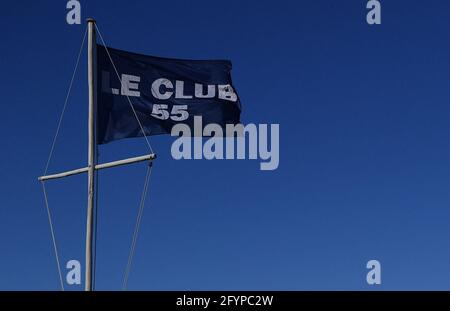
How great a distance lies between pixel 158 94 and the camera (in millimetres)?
35969

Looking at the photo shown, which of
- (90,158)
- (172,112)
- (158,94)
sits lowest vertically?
(90,158)

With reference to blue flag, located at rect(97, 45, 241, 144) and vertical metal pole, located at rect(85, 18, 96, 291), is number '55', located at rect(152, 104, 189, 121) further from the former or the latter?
vertical metal pole, located at rect(85, 18, 96, 291)

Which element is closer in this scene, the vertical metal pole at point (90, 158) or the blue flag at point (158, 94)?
the vertical metal pole at point (90, 158)

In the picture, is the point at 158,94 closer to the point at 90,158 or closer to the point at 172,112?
the point at 172,112

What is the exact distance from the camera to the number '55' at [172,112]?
3544cm

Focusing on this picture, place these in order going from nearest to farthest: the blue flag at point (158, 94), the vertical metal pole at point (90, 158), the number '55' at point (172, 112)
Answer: the vertical metal pole at point (90, 158)
the blue flag at point (158, 94)
the number '55' at point (172, 112)

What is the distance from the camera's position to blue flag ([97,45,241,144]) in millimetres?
34500

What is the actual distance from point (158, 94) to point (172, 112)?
0.80 metres

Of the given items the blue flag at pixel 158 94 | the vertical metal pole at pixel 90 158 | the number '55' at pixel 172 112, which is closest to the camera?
the vertical metal pole at pixel 90 158

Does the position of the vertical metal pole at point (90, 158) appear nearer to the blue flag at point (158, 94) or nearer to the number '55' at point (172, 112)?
the blue flag at point (158, 94)

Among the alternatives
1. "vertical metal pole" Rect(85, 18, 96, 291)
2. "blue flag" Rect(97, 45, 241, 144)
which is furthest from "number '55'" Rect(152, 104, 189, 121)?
"vertical metal pole" Rect(85, 18, 96, 291)

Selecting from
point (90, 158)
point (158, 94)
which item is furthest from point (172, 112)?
point (90, 158)

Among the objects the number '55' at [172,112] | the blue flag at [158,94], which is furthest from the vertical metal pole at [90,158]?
the number '55' at [172,112]
